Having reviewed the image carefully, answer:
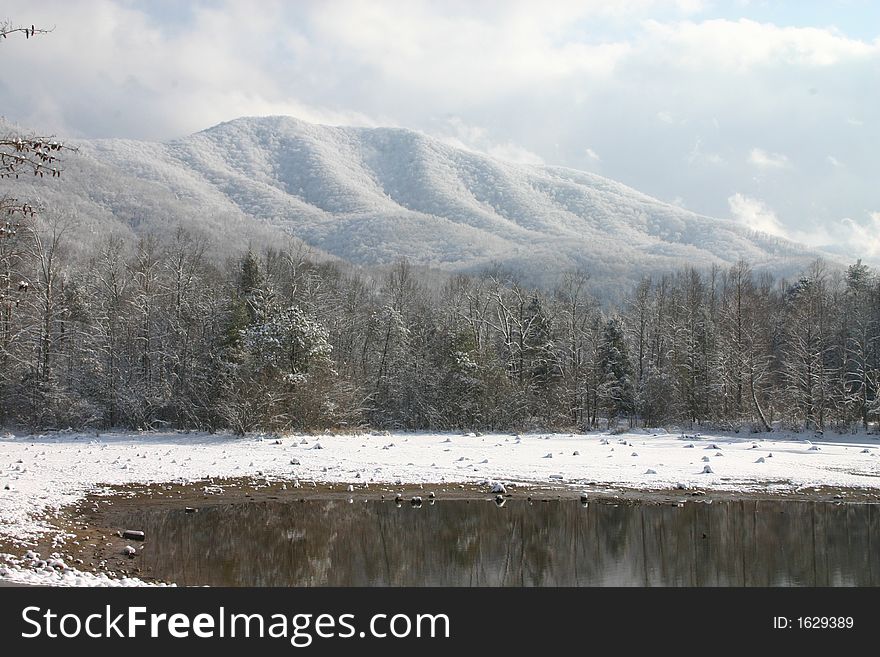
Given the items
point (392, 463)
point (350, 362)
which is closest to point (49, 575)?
point (392, 463)

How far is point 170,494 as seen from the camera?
19375 mm

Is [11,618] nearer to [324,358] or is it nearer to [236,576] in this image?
[236,576]

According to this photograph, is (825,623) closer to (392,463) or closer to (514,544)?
(514,544)

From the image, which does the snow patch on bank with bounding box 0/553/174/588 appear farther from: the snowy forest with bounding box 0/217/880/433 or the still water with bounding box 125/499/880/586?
the snowy forest with bounding box 0/217/880/433

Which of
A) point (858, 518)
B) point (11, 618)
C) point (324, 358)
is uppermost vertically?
point (324, 358)

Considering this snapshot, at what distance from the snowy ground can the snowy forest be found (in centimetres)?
525

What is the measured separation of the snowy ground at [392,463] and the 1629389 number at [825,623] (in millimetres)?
11355

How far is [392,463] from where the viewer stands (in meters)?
24.8

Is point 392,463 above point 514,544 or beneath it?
above

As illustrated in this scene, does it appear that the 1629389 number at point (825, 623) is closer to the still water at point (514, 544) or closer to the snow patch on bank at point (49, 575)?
the still water at point (514, 544)

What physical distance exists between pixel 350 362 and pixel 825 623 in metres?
43.9

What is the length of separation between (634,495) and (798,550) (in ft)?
17.7

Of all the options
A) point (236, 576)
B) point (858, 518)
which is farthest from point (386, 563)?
point (858, 518)

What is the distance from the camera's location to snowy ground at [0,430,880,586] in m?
20.4
